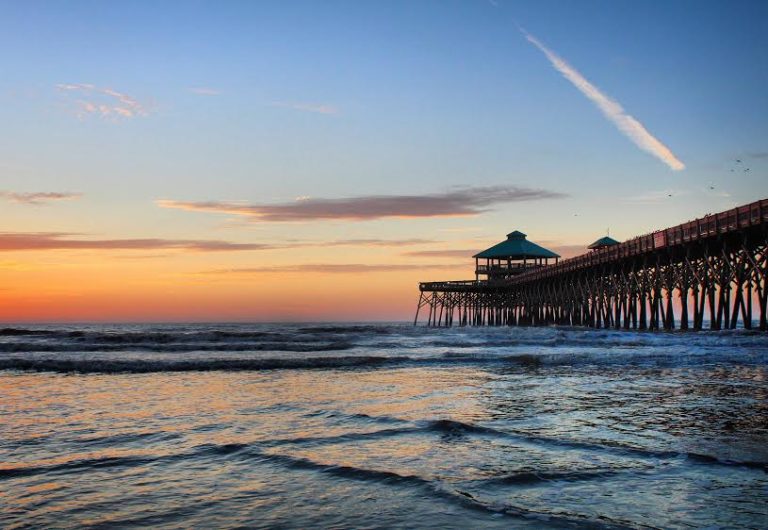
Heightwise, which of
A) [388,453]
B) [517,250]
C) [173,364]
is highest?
[517,250]

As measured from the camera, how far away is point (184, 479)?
4820mm

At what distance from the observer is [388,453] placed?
5.72 m

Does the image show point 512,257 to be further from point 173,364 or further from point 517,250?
point 173,364

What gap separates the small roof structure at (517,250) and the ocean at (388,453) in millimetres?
58135

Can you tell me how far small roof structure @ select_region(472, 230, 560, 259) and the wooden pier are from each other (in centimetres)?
191

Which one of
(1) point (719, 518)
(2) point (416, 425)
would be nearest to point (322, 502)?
(1) point (719, 518)

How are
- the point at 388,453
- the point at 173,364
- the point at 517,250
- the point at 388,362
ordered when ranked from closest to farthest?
the point at 388,453, the point at 173,364, the point at 388,362, the point at 517,250

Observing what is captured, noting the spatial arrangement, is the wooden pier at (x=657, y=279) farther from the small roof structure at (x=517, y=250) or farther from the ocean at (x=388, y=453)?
the ocean at (x=388, y=453)

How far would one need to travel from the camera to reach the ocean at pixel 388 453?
399 cm

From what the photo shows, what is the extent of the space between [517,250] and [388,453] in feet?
217

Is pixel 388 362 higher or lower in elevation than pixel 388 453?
lower

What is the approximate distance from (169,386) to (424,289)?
60.2m

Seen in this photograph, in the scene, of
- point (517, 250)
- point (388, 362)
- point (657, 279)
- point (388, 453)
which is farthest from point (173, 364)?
point (517, 250)

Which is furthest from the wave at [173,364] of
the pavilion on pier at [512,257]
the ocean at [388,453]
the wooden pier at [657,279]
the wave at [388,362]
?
the pavilion on pier at [512,257]
